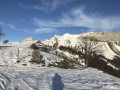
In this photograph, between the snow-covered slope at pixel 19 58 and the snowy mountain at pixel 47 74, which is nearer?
the snowy mountain at pixel 47 74

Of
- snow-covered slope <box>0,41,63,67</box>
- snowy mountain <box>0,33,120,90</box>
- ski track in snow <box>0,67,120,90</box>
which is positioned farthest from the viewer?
snow-covered slope <box>0,41,63,67</box>

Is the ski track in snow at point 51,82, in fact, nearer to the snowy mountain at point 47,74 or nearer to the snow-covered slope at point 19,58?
the snowy mountain at point 47,74

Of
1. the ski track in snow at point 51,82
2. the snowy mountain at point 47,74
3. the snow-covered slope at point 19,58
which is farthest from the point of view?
the snow-covered slope at point 19,58

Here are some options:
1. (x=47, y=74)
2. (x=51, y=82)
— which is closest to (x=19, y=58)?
(x=47, y=74)

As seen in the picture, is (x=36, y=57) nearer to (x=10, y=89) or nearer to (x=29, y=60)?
(x=29, y=60)

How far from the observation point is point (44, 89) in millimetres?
5227

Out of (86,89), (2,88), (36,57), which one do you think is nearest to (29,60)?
(36,57)

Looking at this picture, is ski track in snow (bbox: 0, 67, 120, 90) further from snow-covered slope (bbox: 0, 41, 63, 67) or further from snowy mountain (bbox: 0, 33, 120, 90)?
snow-covered slope (bbox: 0, 41, 63, 67)

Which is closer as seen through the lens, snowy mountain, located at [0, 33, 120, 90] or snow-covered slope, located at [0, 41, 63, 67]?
snowy mountain, located at [0, 33, 120, 90]

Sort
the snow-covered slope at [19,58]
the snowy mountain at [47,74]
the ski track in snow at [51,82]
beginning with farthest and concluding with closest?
the snow-covered slope at [19,58], the snowy mountain at [47,74], the ski track in snow at [51,82]

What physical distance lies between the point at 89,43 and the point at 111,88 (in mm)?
23231

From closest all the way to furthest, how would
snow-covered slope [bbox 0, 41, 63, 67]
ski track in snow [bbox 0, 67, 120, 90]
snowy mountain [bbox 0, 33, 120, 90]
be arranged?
1. ski track in snow [bbox 0, 67, 120, 90]
2. snowy mountain [bbox 0, 33, 120, 90]
3. snow-covered slope [bbox 0, 41, 63, 67]

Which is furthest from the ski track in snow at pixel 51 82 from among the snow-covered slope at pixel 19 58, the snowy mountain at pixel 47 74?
the snow-covered slope at pixel 19 58

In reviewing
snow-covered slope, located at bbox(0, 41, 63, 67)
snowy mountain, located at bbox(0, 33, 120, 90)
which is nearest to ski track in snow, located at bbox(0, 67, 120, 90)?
snowy mountain, located at bbox(0, 33, 120, 90)
